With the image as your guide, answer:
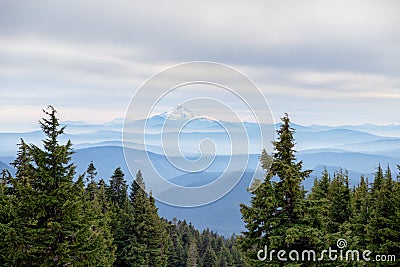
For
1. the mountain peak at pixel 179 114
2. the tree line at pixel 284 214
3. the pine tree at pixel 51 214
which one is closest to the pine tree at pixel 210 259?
the tree line at pixel 284 214

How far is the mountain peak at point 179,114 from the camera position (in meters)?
17.4

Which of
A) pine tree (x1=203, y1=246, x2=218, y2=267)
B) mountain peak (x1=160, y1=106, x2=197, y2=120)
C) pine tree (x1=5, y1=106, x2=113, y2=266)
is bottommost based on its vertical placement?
pine tree (x1=203, y1=246, x2=218, y2=267)

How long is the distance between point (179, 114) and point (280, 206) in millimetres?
6056

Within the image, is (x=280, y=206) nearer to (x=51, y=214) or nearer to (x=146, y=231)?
(x=51, y=214)

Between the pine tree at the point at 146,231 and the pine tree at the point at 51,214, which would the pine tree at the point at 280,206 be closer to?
the pine tree at the point at 51,214

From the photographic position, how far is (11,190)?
23219 mm

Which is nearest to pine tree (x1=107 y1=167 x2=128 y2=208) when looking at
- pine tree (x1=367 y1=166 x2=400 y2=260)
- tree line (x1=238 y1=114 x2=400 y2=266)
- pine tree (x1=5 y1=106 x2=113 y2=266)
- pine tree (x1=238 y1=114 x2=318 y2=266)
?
pine tree (x1=367 y1=166 x2=400 y2=260)

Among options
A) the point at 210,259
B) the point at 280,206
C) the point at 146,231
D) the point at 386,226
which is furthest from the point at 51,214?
the point at 210,259

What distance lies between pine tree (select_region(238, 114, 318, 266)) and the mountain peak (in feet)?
12.7

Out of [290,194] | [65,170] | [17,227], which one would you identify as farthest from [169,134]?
[17,227]

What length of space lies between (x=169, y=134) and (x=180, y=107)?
52.5 inches

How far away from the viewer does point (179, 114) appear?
18.1 meters

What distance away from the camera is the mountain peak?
17.4 meters

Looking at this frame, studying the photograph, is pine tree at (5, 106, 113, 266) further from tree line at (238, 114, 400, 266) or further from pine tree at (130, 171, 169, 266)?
pine tree at (130, 171, 169, 266)
